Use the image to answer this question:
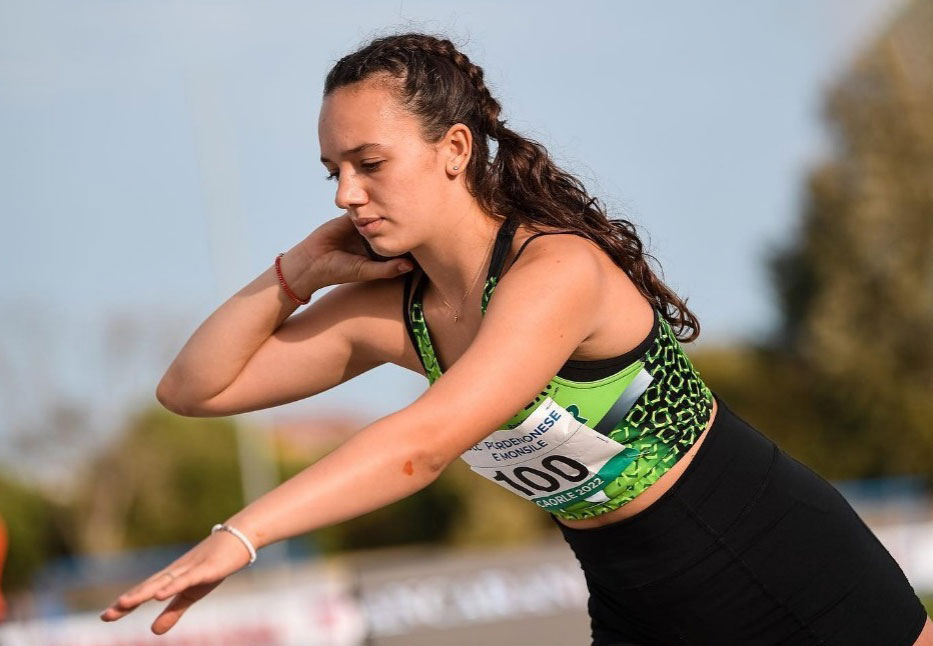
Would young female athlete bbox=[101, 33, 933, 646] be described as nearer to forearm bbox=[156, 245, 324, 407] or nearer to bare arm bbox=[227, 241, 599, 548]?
bare arm bbox=[227, 241, 599, 548]

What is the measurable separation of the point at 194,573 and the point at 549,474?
105 centimetres

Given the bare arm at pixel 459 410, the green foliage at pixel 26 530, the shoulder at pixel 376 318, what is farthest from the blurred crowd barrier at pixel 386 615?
the green foliage at pixel 26 530

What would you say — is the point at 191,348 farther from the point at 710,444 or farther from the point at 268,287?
the point at 710,444

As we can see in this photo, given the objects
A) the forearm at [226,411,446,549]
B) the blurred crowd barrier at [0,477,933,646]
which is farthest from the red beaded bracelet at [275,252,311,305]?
the blurred crowd barrier at [0,477,933,646]

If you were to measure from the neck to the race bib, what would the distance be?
346 millimetres

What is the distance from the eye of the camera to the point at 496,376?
2328 millimetres

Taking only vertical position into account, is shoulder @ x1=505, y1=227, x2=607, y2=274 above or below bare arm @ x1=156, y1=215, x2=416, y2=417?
above

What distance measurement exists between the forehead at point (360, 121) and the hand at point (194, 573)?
967mm

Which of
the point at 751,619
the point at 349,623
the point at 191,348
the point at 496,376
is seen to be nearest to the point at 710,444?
the point at 751,619

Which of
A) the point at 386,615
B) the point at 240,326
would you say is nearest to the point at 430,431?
the point at 240,326

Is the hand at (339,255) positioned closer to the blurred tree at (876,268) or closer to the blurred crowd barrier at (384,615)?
the blurred crowd barrier at (384,615)

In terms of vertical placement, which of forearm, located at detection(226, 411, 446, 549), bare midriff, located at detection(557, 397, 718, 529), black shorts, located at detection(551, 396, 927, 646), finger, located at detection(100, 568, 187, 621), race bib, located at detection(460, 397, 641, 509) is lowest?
black shorts, located at detection(551, 396, 927, 646)

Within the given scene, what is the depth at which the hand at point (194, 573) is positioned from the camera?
1969mm

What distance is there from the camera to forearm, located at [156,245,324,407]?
3.33m
